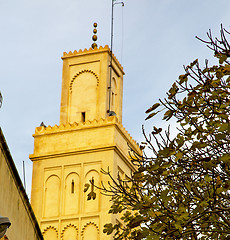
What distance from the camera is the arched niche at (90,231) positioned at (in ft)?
107

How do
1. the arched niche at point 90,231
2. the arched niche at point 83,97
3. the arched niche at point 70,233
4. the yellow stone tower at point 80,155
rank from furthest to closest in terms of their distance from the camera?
the arched niche at point 83,97 → the yellow stone tower at point 80,155 → the arched niche at point 70,233 → the arched niche at point 90,231

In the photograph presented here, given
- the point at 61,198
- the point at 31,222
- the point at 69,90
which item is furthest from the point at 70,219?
the point at 31,222

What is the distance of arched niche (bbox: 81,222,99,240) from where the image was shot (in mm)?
32559

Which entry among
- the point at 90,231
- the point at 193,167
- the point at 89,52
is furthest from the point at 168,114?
the point at 89,52

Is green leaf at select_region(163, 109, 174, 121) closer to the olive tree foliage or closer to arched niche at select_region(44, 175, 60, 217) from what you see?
the olive tree foliage

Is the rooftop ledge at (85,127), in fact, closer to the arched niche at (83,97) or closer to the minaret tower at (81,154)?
the minaret tower at (81,154)

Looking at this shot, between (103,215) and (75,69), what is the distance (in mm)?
6811

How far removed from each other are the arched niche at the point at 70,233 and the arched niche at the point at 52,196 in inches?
33.1

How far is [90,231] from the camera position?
32688 millimetres

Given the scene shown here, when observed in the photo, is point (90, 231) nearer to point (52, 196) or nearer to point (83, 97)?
point (52, 196)

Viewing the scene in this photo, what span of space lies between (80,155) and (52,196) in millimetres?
2048

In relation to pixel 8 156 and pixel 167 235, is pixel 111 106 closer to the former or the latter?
pixel 8 156

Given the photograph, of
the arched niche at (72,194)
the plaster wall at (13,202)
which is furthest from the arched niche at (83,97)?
the plaster wall at (13,202)

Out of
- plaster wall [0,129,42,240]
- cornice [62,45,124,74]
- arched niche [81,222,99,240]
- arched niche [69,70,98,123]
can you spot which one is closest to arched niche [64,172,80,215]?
arched niche [81,222,99,240]
